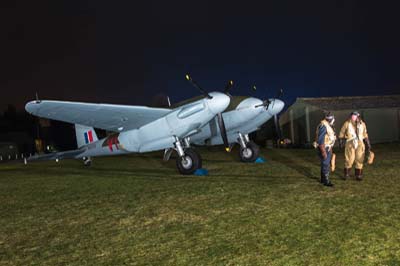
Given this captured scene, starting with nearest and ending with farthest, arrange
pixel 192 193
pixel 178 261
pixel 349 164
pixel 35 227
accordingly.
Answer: pixel 178 261, pixel 35 227, pixel 192 193, pixel 349 164

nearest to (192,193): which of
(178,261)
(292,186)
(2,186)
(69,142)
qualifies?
(292,186)

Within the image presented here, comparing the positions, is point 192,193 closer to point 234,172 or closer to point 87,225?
point 87,225

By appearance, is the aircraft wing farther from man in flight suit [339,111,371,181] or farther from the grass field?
man in flight suit [339,111,371,181]

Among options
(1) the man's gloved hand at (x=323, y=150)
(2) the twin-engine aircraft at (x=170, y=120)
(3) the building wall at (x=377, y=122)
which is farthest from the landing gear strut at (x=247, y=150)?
(3) the building wall at (x=377, y=122)

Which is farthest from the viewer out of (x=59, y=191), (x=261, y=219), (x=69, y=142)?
(x=69, y=142)

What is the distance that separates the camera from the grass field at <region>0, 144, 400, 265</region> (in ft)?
14.0

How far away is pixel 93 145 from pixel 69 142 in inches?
1932

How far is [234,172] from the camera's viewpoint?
11992mm

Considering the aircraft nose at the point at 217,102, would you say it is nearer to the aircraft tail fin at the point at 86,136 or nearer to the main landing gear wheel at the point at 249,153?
the main landing gear wheel at the point at 249,153

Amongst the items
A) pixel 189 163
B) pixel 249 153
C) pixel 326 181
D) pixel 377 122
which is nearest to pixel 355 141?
pixel 326 181

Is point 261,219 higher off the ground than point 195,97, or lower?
lower

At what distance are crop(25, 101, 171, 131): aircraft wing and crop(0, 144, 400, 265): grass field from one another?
261 centimetres

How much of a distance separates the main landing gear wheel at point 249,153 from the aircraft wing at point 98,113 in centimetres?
429

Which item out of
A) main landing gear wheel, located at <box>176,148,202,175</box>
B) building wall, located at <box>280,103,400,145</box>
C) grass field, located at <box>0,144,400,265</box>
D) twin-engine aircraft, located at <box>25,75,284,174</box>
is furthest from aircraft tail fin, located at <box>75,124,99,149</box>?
building wall, located at <box>280,103,400,145</box>
